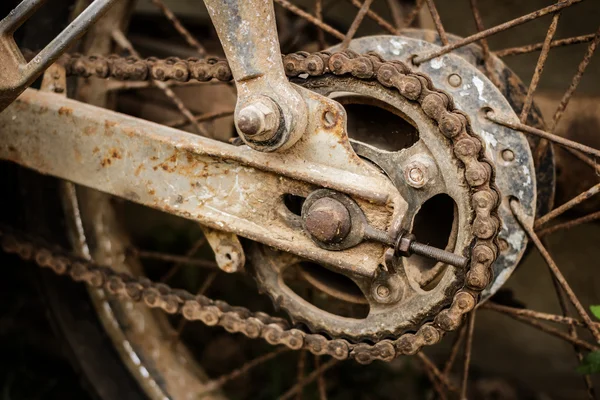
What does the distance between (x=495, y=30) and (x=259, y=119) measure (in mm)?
540

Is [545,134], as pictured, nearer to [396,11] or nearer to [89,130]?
[396,11]

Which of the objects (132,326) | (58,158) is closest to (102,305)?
(132,326)

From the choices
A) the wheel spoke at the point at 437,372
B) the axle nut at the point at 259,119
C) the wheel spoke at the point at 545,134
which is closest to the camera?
the axle nut at the point at 259,119

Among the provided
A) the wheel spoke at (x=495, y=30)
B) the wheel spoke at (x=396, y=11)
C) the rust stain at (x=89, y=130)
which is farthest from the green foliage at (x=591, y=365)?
the rust stain at (x=89, y=130)

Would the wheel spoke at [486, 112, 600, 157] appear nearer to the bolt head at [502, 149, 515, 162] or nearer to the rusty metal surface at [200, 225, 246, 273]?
the bolt head at [502, 149, 515, 162]

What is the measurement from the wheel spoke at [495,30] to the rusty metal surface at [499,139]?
0.03m

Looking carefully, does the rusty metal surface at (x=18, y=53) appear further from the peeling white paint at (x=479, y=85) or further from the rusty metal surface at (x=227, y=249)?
the peeling white paint at (x=479, y=85)

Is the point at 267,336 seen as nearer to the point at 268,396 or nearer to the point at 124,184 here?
the point at 124,184

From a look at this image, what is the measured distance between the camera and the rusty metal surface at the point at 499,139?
1.47 metres

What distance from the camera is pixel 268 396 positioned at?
92.6 inches

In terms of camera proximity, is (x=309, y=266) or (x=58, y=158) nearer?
(x=58, y=158)

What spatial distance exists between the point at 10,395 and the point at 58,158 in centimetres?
103

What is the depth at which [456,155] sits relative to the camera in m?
1.28

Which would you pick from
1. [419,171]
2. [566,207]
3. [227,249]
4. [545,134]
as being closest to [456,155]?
[419,171]
